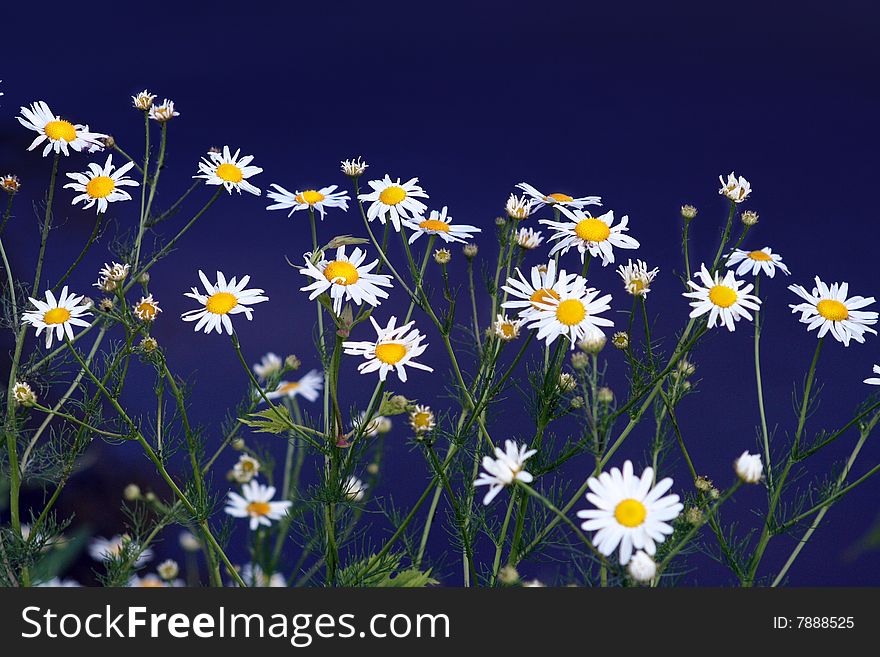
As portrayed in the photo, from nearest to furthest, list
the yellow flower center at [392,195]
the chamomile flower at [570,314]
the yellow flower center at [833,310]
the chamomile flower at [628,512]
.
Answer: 1. the chamomile flower at [628,512]
2. the chamomile flower at [570,314]
3. the yellow flower center at [833,310]
4. the yellow flower center at [392,195]

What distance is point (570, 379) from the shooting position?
3.61 feet

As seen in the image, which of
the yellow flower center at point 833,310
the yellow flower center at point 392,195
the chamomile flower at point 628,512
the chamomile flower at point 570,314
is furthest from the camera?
the yellow flower center at point 392,195

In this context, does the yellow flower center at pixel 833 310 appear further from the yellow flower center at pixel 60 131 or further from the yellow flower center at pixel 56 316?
the yellow flower center at pixel 60 131

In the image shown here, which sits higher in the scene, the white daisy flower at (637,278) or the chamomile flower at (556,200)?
the chamomile flower at (556,200)

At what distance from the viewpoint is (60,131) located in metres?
1.31

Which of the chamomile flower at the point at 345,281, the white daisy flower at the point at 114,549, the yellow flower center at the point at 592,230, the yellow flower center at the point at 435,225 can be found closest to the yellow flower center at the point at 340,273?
the chamomile flower at the point at 345,281

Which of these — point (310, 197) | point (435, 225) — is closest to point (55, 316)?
point (310, 197)

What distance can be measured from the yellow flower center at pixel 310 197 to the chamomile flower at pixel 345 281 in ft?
0.52

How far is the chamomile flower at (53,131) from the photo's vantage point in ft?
4.22

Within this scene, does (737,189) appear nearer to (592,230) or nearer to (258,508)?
(592,230)

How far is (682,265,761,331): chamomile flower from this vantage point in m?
1.02

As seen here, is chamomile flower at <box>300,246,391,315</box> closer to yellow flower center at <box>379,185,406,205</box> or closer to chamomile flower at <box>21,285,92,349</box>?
yellow flower center at <box>379,185,406,205</box>

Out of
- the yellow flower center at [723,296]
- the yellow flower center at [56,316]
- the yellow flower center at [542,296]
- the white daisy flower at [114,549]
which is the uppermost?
the yellow flower center at [56,316]

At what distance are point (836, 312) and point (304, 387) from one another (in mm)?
790
